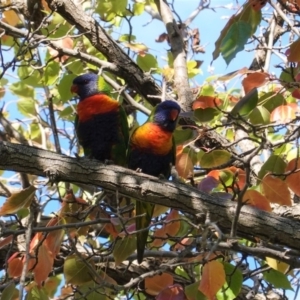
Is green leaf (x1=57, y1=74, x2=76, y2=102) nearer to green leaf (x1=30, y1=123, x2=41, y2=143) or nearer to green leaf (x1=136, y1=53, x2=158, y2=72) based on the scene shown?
green leaf (x1=136, y1=53, x2=158, y2=72)

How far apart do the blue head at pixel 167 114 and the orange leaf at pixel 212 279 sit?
96 centimetres

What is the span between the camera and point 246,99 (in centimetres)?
199

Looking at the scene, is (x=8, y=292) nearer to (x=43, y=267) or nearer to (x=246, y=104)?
(x=43, y=267)

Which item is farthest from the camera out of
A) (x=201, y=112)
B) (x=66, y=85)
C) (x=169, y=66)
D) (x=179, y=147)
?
(x=169, y=66)

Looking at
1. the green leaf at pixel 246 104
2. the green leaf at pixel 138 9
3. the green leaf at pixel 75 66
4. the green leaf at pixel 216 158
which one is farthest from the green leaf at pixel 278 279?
the green leaf at pixel 138 9

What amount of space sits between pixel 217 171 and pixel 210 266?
0.60 metres

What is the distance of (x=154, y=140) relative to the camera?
9.46ft

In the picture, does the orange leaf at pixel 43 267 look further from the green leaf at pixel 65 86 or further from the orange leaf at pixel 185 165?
the green leaf at pixel 65 86

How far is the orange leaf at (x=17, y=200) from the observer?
86.7 inches

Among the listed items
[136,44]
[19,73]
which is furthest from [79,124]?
[19,73]

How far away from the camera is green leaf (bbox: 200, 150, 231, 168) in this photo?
2.26 metres

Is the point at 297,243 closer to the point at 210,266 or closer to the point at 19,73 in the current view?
the point at 210,266

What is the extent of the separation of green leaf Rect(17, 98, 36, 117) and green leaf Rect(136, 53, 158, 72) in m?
1.03

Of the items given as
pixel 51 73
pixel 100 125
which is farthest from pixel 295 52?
pixel 51 73
